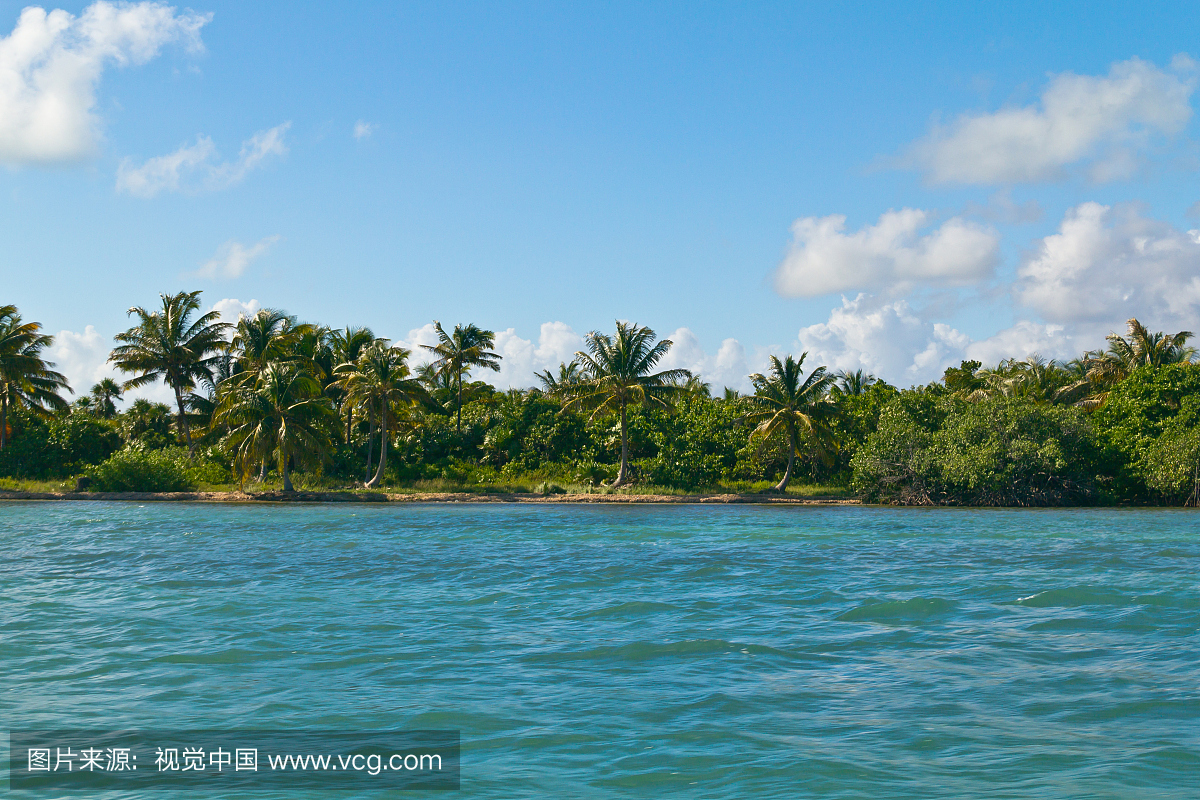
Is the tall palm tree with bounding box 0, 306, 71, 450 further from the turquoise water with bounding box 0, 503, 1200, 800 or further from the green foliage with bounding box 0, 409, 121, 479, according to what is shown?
the turquoise water with bounding box 0, 503, 1200, 800

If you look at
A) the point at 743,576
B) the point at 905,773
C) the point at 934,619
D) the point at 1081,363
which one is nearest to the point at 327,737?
the point at 905,773

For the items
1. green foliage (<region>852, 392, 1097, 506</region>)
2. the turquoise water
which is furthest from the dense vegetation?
the turquoise water

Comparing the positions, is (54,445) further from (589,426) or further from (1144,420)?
(1144,420)

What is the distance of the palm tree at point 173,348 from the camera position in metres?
48.7

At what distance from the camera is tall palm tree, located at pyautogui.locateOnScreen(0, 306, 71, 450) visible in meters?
48.0

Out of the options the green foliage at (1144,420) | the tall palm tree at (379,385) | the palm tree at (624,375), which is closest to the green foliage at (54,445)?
the tall palm tree at (379,385)

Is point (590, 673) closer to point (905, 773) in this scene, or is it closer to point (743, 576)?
point (905, 773)

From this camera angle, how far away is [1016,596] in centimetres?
1435

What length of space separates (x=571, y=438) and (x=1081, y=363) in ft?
109

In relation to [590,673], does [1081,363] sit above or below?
above

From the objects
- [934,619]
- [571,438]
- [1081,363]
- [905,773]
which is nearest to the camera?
[905,773]

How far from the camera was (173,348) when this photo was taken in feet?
160

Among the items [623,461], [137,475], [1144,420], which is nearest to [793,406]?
[623,461]

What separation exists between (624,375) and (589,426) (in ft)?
22.2
